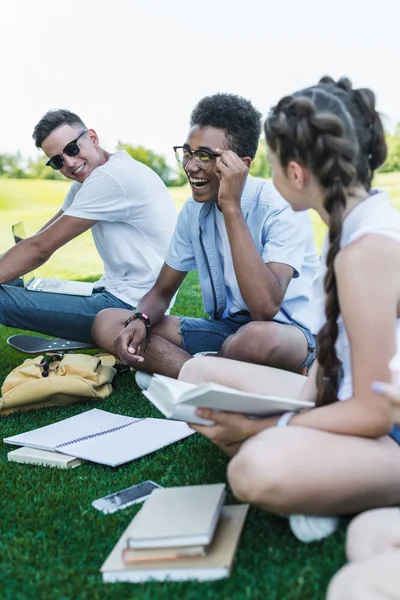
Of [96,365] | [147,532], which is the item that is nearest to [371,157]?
[147,532]

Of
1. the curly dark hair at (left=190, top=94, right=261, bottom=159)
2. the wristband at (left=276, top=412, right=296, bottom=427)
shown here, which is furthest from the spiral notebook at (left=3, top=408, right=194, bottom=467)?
the curly dark hair at (left=190, top=94, right=261, bottom=159)

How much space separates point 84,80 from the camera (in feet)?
45.3

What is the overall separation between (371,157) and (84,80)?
12678mm

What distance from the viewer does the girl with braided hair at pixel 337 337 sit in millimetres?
1781

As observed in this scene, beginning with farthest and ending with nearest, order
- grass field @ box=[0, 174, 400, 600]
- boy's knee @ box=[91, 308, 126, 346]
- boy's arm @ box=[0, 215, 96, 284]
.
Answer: boy's arm @ box=[0, 215, 96, 284] → boy's knee @ box=[91, 308, 126, 346] → grass field @ box=[0, 174, 400, 600]

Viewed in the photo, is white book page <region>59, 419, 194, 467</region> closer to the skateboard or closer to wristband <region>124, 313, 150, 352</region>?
wristband <region>124, 313, 150, 352</region>

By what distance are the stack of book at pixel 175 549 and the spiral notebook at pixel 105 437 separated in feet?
2.50

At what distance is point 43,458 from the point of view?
2754 mm

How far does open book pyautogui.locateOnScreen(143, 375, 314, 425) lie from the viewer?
1.79 metres

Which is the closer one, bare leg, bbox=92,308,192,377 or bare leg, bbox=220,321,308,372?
bare leg, bbox=220,321,308,372

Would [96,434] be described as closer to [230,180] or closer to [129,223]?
[230,180]

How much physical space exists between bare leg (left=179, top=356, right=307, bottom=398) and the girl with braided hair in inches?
12.7

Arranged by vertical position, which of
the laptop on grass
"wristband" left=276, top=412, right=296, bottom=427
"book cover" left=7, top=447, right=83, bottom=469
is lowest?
"book cover" left=7, top=447, right=83, bottom=469

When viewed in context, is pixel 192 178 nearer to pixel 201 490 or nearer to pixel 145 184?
pixel 145 184
